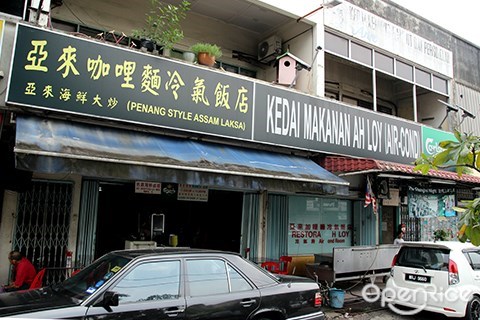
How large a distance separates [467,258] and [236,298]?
5302 mm

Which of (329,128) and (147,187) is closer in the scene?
(147,187)

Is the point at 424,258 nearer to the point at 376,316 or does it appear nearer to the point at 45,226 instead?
the point at 376,316

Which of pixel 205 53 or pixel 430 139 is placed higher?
pixel 205 53

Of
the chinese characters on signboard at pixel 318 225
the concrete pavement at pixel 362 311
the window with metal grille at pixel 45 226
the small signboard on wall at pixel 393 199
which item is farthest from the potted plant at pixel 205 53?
the small signboard on wall at pixel 393 199

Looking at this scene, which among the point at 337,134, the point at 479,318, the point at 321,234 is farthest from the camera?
the point at 321,234

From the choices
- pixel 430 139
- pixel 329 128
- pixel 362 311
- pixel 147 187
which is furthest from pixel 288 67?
pixel 362 311

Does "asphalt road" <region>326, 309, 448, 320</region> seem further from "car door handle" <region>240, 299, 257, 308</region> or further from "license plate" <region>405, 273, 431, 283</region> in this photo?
"car door handle" <region>240, 299, 257, 308</region>

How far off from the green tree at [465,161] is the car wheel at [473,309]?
4.62 m

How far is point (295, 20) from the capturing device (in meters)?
10.8

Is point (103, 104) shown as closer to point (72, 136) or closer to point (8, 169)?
point (72, 136)

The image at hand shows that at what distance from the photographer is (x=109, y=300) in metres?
3.93

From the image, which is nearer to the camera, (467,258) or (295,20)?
(467,258)

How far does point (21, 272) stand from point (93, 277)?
2.79 m

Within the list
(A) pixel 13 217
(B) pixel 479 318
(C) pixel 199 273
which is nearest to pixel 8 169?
(A) pixel 13 217
